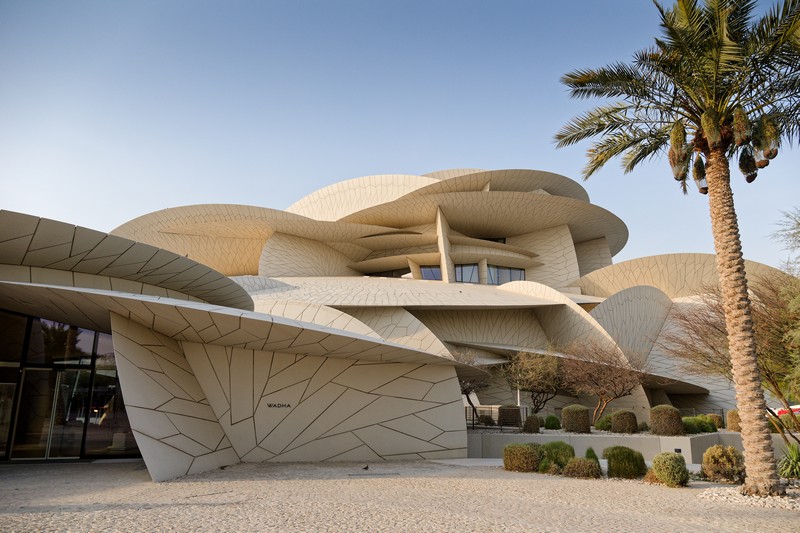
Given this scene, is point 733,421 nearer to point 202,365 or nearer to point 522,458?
point 522,458

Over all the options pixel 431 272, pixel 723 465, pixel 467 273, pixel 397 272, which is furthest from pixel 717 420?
pixel 397 272

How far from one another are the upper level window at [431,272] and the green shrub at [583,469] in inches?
1195

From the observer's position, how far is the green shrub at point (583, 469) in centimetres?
1302

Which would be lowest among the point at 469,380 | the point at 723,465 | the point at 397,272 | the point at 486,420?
the point at 723,465

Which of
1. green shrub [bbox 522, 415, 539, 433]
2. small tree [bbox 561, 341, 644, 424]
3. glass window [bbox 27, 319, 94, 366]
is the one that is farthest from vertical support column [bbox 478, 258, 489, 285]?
glass window [bbox 27, 319, 94, 366]

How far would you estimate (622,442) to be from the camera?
1794cm

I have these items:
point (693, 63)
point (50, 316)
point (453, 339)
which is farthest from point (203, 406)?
point (453, 339)

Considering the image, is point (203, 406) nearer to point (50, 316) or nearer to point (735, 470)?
point (50, 316)

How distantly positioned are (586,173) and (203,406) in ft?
38.6

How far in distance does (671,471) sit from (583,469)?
2.07 m

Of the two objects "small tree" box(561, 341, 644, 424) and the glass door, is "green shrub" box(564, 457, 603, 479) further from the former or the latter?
the glass door

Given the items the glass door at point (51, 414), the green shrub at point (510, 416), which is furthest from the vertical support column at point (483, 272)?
the glass door at point (51, 414)

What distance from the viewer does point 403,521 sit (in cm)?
780

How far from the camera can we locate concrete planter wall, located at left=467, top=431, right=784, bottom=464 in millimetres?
17000
